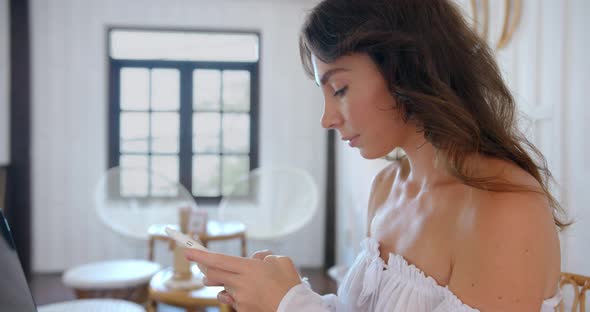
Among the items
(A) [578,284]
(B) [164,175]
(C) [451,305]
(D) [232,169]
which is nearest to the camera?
(C) [451,305]

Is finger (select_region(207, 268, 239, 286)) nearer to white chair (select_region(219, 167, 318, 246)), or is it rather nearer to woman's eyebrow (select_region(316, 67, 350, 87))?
woman's eyebrow (select_region(316, 67, 350, 87))

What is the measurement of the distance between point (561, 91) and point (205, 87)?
3450 mm

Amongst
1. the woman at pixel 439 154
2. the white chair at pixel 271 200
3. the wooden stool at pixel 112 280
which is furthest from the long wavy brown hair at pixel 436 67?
the white chair at pixel 271 200

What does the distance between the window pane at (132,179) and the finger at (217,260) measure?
367cm

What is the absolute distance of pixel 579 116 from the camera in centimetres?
140

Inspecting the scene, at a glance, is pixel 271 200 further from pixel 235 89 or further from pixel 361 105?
pixel 361 105

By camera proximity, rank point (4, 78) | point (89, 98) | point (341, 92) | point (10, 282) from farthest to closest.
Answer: point (89, 98) → point (4, 78) → point (341, 92) → point (10, 282)

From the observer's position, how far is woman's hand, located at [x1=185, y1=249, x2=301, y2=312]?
85 cm

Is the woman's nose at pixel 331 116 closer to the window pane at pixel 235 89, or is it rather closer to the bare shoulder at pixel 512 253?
the bare shoulder at pixel 512 253

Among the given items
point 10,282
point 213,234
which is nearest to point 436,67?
point 10,282

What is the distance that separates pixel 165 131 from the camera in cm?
447

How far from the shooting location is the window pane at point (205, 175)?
14.9ft

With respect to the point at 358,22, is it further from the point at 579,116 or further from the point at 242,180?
the point at 242,180

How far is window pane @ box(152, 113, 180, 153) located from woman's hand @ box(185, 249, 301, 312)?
147 inches
